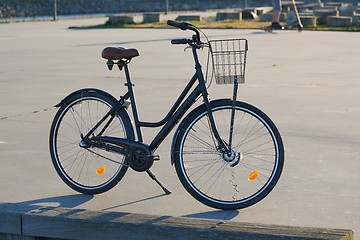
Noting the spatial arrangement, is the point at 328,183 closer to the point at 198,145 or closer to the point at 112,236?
the point at 198,145

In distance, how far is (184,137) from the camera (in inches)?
242

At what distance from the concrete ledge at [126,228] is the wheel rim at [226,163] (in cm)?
121

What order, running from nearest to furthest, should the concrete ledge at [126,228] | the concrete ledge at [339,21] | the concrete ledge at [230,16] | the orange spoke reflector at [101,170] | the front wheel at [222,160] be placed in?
the concrete ledge at [126,228], the front wheel at [222,160], the orange spoke reflector at [101,170], the concrete ledge at [339,21], the concrete ledge at [230,16]

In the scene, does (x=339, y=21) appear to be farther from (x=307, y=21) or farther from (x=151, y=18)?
(x=151, y=18)

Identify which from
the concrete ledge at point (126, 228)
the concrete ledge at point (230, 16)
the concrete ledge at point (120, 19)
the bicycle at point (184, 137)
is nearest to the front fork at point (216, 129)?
the bicycle at point (184, 137)

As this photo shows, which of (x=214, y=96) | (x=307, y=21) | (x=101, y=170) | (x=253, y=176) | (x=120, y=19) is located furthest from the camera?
(x=120, y=19)

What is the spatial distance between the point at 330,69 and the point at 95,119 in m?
8.83

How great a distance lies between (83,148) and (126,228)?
2094mm

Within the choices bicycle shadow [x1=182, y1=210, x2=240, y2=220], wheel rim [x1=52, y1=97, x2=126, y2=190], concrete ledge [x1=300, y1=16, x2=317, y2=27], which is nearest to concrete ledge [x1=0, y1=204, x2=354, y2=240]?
bicycle shadow [x1=182, y1=210, x2=240, y2=220]

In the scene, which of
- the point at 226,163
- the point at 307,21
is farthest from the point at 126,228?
the point at 307,21

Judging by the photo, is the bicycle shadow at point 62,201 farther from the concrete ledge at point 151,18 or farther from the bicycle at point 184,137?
the concrete ledge at point 151,18

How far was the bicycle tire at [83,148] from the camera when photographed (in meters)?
6.45

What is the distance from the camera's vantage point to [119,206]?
6.33m

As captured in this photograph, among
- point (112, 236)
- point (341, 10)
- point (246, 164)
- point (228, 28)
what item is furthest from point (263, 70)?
point (341, 10)
